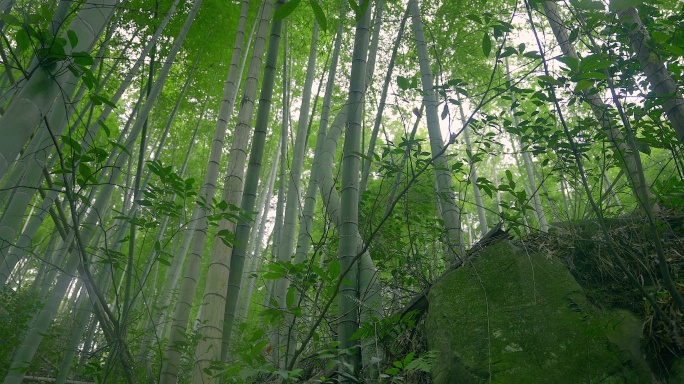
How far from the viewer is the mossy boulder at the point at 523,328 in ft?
4.93

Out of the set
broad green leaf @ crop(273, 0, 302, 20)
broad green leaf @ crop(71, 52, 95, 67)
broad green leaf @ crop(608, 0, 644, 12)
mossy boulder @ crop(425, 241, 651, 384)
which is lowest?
mossy boulder @ crop(425, 241, 651, 384)

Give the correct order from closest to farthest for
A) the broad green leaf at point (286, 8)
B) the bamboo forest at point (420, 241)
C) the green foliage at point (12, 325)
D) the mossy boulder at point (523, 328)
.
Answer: the broad green leaf at point (286, 8), the bamboo forest at point (420, 241), the mossy boulder at point (523, 328), the green foliage at point (12, 325)

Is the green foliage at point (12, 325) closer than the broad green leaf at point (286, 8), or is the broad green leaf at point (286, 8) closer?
the broad green leaf at point (286, 8)

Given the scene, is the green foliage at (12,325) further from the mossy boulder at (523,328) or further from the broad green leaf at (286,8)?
the broad green leaf at (286,8)

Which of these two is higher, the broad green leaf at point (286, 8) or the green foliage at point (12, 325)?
the green foliage at point (12, 325)

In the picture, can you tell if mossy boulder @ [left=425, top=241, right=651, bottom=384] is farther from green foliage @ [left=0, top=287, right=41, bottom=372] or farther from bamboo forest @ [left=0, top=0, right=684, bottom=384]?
green foliage @ [left=0, top=287, right=41, bottom=372]

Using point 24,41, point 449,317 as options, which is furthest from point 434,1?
point 24,41

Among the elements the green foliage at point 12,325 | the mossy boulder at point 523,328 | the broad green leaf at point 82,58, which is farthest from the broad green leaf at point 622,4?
the green foliage at point 12,325

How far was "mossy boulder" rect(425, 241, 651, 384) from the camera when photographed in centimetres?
150

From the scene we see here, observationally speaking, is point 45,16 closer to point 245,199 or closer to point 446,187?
point 245,199

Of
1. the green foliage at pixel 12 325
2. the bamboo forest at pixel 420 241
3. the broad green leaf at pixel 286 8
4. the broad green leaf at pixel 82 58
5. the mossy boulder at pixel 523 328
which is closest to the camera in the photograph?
the broad green leaf at pixel 286 8

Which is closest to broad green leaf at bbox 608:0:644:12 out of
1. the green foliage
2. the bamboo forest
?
the bamboo forest

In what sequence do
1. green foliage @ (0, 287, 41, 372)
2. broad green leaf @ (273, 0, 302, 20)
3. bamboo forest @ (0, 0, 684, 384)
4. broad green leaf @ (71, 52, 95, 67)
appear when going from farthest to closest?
green foliage @ (0, 287, 41, 372) < bamboo forest @ (0, 0, 684, 384) < broad green leaf @ (71, 52, 95, 67) < broad green leaf @ (273, 0, 302, 20)

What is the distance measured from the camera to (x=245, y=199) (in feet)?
7.57
